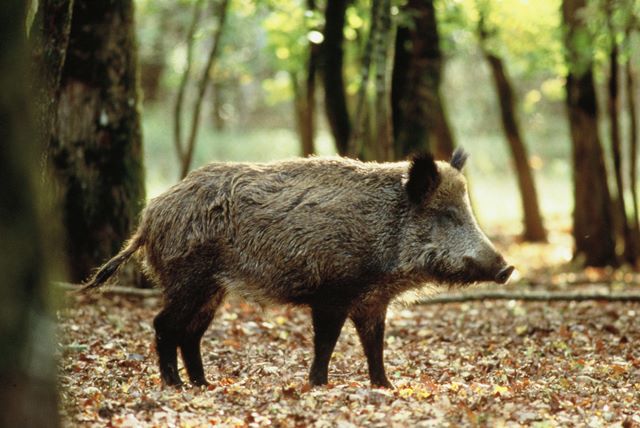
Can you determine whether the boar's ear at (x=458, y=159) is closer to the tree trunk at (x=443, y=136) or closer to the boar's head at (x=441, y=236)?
the boar's head at (x=441, y=236)

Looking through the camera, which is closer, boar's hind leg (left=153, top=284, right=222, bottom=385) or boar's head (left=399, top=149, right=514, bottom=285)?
boar's hind leg (left=153, top=284, right=222, bottom=385)

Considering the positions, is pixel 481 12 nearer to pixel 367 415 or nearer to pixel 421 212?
pixel 421 212

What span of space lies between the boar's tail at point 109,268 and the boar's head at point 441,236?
2.13 meters

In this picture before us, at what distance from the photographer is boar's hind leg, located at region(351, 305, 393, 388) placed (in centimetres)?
716

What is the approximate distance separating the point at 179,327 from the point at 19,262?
10.3 ft

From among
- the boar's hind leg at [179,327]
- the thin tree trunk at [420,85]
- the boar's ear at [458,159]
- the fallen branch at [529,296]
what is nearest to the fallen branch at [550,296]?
the fallen branch at [529,296]

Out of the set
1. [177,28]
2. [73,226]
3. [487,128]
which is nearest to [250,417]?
[73,226]

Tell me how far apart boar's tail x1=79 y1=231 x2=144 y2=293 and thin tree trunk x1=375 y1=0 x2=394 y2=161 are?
4706 mm

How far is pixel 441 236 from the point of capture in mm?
7203

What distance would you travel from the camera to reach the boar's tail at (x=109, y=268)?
7.16 m

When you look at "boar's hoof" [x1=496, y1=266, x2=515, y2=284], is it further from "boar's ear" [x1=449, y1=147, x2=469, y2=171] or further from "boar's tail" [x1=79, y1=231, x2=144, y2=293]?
"boar's tail" [x1=79, y1=231, x2=144, y2=293]

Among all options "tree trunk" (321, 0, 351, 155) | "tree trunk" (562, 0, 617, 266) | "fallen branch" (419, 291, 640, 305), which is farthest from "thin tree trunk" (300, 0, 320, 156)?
"fallen branch" (419, 291, 640, 305)

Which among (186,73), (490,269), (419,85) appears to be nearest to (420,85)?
(419,85)

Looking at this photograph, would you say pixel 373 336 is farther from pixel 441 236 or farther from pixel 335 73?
pixel 335 73
